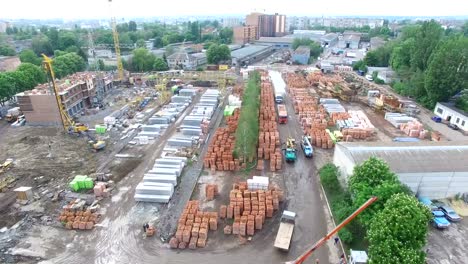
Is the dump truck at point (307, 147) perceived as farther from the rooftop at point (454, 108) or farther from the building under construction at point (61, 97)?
the building under construction at point (61, 97)

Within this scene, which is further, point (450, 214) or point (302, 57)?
point (302, 57)

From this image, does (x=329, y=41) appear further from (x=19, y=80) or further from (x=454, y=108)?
(x=19, y=80)

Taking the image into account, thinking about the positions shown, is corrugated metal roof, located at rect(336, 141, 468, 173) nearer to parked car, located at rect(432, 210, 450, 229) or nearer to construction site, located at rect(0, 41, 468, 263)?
parked car, located at rect(432, 210, 450, 229)

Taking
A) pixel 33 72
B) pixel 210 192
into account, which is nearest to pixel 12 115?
pixel 33 72

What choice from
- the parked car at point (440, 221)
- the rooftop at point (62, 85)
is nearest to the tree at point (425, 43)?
the parked car at point (440, 221)

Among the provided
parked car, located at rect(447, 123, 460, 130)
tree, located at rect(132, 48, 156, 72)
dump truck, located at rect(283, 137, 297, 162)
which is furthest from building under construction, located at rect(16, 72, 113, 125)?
parked car, located at rect(447, 123, 460, 130)

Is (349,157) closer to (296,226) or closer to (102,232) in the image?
(296,226)

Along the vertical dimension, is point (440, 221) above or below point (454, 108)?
below
